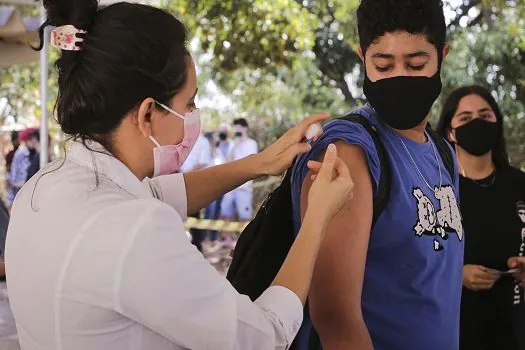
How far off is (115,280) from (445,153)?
117 centimetres

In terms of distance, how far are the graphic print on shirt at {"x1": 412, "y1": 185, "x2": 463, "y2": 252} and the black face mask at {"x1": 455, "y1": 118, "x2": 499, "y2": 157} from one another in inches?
52.7

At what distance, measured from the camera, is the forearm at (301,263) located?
137 centimetres

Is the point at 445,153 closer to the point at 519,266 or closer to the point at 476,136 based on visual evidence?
the point at 519,266

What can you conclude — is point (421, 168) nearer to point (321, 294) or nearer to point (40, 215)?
point (321, 294)

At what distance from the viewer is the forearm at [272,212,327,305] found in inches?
Answer: 54.0

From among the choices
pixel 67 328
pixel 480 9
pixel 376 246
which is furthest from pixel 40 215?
pixel 480 9

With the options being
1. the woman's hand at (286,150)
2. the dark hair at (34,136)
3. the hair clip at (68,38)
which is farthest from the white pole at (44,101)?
the hair clip at (68,38)

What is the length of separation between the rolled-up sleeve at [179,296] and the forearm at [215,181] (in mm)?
707

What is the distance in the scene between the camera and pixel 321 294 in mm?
1556

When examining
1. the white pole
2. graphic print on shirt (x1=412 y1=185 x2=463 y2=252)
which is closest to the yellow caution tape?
the white pole

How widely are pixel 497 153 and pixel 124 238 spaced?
2.41m

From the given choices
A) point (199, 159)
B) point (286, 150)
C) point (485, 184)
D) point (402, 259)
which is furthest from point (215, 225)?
point (402, 259)

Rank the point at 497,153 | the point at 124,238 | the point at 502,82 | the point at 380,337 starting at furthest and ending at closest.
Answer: the point at 502,82 < the point at 497,153 < the point at 380,337 < the point at 124,238

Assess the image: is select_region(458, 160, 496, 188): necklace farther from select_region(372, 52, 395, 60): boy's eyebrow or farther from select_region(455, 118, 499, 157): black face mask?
select_region(372, 52, 395, 60): boy's eyebrow
